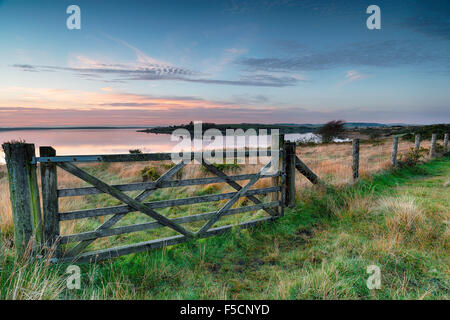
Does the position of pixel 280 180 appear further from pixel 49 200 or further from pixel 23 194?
pixel 23 194

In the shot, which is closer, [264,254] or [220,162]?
[264,254]

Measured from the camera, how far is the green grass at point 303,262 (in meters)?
3.50

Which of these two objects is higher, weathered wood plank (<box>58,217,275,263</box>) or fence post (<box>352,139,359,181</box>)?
fence post (<box>352,139,359,181</box>)

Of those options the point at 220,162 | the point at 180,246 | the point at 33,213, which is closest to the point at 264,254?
the point at 180,246

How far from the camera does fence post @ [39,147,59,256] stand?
156 inches

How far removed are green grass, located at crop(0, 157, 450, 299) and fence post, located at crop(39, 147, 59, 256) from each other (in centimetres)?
44

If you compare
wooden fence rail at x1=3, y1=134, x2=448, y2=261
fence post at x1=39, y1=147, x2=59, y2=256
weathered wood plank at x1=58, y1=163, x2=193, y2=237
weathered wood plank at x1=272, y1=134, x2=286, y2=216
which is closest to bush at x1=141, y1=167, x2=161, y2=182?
weathered wood plank at x1=272, y1=134, x2=286, y2=216

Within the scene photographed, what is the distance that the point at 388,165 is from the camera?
36.2ft

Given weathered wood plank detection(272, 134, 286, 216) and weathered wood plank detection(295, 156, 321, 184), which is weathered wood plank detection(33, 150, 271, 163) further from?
weathered wood plank detection(295, 156, 321, 184)

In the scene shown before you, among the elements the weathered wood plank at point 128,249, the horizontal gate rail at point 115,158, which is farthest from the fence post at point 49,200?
the weathered wood plank at point 128,249

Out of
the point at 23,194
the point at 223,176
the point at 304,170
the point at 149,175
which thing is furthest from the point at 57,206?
the point at 149,175
